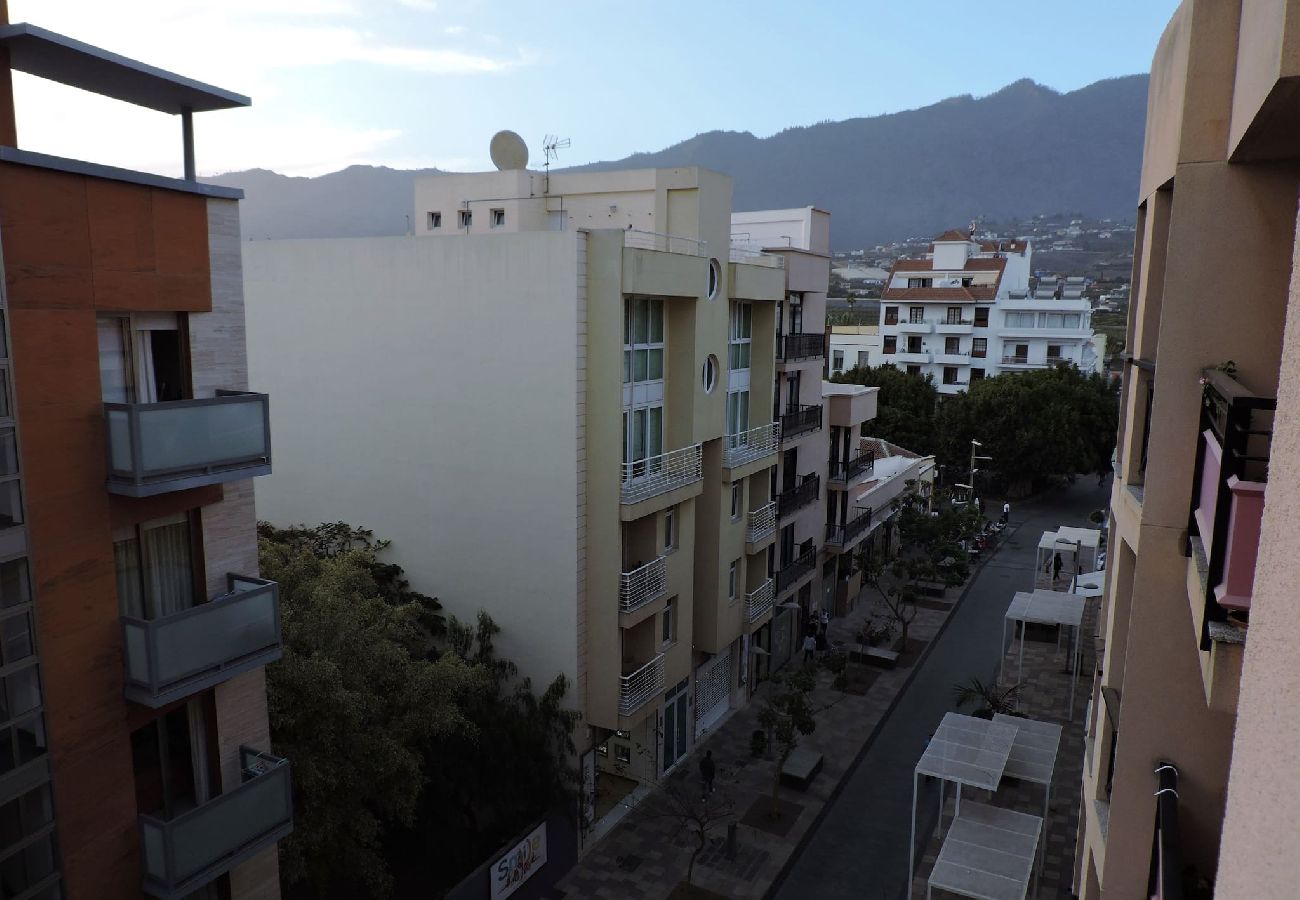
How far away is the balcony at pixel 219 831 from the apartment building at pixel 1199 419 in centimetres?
965

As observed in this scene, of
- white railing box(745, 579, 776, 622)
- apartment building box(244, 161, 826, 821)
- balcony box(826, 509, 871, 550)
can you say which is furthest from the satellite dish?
balcony box(826, 509, 871, 550)

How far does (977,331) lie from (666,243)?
5810 centimetres

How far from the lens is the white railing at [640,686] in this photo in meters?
21.4

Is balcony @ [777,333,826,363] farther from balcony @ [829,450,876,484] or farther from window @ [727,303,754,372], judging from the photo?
balcony @ [829,450,876,484]

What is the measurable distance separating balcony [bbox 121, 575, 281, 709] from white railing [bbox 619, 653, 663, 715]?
10.9 meters

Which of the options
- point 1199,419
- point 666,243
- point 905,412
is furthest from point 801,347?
point 905,412

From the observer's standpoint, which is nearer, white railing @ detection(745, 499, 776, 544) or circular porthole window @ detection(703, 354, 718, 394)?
circular porthole window @ detection(703, 354, 718, 394)

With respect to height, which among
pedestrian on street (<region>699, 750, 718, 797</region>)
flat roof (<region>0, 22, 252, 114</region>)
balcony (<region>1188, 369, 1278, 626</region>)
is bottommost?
pedestrian on street (<region>699, 750, 718, 797</region>)

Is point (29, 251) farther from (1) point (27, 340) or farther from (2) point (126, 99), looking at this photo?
(2) point (126, 99)

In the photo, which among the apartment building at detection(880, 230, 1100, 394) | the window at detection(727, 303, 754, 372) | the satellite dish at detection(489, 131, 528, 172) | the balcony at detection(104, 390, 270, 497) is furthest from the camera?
the apartment building at detection(880, 230, 1100, 394)

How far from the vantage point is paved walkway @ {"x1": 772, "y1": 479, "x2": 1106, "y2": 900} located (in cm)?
2066

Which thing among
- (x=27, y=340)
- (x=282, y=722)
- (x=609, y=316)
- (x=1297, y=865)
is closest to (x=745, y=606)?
(x=609, y=316)

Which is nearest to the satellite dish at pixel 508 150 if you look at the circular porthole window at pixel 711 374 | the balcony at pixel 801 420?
the circular porthole window at pixel 711 374

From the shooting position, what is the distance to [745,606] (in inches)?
1092
